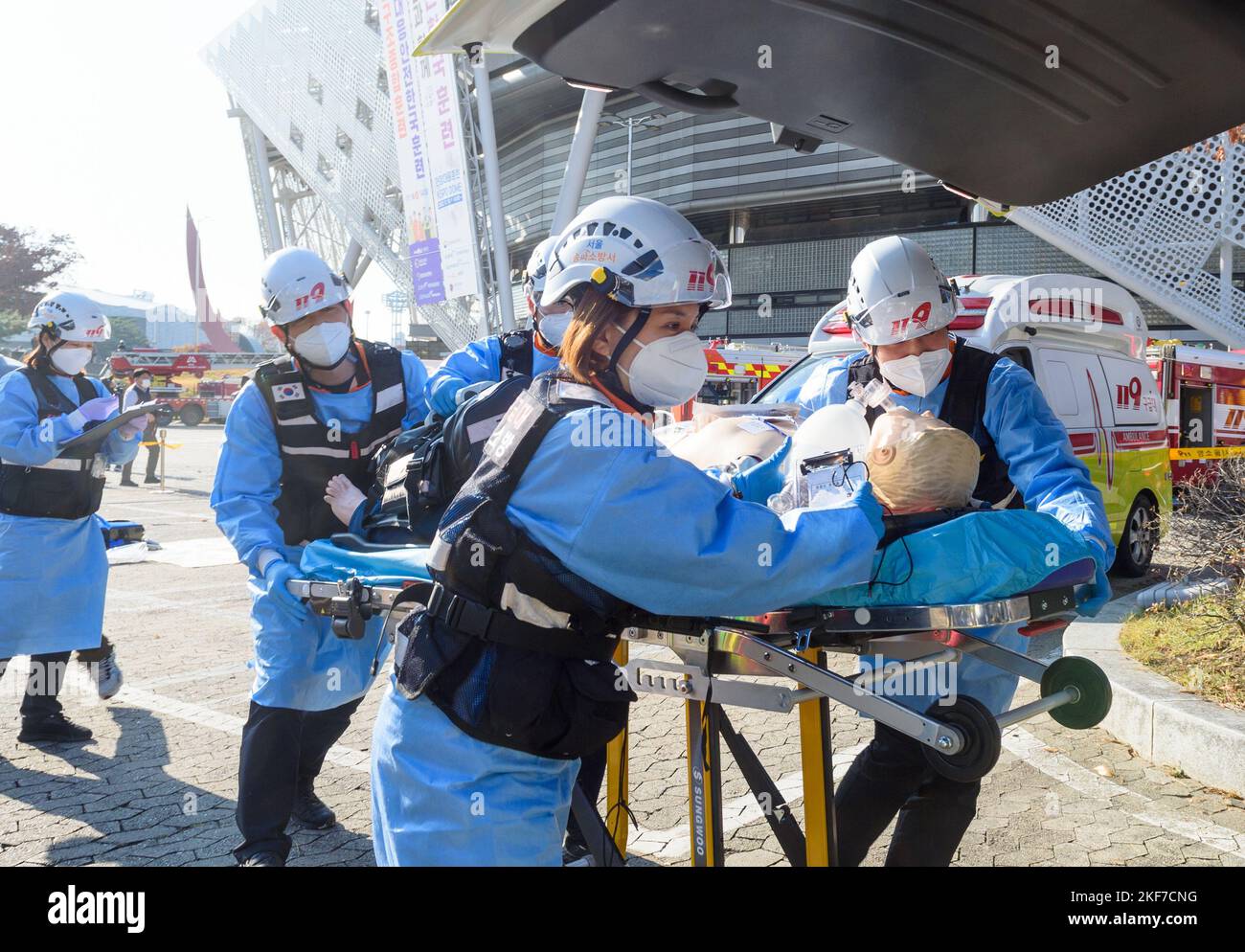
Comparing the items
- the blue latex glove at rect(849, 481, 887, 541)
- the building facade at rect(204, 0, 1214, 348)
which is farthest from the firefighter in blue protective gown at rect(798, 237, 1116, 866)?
the building facade at rect(204, 0, 1214, 348)

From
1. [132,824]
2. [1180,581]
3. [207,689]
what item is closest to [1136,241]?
[1180,581]

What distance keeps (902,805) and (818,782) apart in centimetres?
60

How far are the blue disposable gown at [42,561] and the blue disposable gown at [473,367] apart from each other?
7.60 ft

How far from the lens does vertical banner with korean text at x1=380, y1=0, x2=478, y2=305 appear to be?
1931 centimetres

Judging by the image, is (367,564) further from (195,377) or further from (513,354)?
(195,377)

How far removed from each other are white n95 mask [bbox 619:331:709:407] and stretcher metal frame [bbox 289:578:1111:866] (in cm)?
45

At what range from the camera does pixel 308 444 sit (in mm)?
3711

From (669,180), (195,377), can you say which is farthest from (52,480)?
(195,377)

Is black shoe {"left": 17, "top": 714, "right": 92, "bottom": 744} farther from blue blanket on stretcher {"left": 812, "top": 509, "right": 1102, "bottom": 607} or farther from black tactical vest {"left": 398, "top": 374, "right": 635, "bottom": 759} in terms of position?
blue blanket on stretcher {"left": 812, "top": 509, "right": 1102, "bottom": 607}

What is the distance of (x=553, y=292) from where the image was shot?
213cm

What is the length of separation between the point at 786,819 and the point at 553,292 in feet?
5.23

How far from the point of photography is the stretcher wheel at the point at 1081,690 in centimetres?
234
